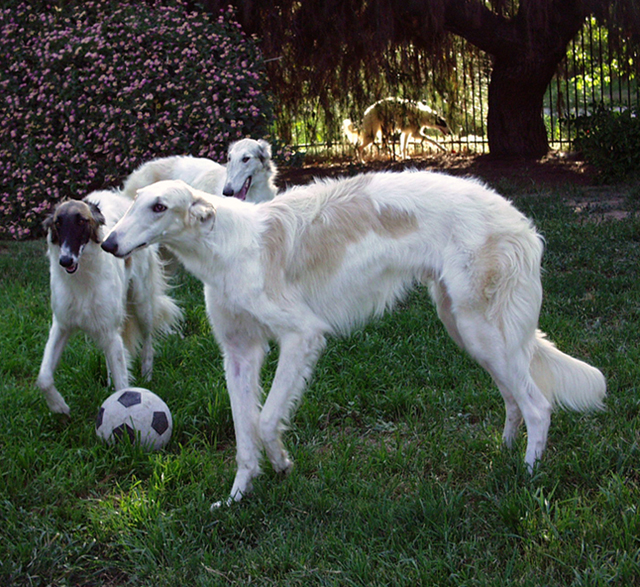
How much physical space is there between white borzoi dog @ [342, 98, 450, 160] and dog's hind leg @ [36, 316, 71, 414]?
7.98 m

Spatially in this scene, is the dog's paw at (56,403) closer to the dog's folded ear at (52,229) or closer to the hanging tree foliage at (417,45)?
the dog's folded ear at (52,229)

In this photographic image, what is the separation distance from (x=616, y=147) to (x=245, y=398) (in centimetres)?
753

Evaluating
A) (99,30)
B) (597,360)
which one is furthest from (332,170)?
(597,360)

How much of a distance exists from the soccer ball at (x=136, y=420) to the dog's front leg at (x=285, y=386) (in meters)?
0.69

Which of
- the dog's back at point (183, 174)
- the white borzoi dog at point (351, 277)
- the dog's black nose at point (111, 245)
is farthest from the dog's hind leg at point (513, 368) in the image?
the dog's back at point (183, 174)

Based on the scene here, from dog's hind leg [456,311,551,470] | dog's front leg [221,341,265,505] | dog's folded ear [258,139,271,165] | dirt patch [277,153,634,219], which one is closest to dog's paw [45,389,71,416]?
dog's front leg [221,341,265,505]

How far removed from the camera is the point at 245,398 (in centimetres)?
344

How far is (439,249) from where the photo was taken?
3.38 m

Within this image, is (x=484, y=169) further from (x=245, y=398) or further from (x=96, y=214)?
Result: (x=245, y=398)

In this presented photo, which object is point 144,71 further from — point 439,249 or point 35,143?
point 439,249

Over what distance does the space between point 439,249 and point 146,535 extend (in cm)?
174

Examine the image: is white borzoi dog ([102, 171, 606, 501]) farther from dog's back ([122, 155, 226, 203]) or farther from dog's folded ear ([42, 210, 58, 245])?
dog's back ([122, 155, 226, 203])

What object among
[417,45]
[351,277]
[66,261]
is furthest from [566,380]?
[417,45]

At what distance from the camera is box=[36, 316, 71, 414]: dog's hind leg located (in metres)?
A: 4.02
